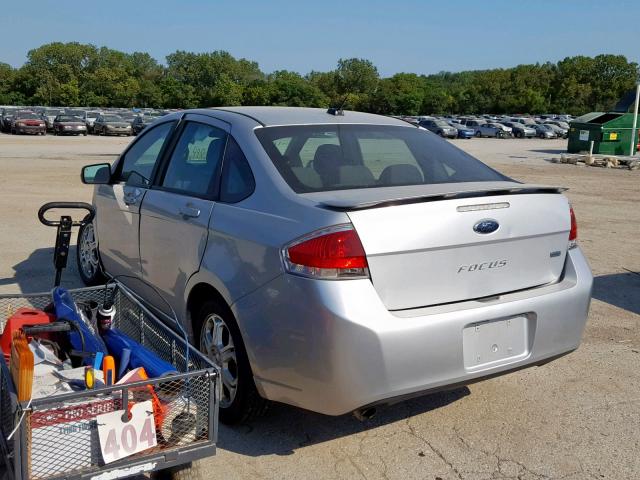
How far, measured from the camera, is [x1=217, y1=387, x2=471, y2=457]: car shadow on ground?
3.61 m

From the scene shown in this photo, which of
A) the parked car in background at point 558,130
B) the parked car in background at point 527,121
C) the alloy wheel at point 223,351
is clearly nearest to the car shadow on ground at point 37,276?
the alloy wheel at point 223,351

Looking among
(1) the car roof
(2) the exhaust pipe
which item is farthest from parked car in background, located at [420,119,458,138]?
(2) the exhaust pipe

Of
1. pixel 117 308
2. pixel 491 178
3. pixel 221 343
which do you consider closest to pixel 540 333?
pixel 491 178

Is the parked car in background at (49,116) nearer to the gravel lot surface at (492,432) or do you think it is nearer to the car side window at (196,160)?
the car side window at (196,160)

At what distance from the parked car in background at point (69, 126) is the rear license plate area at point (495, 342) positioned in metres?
43.9

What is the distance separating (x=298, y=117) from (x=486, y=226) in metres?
1.53

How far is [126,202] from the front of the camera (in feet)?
16.3

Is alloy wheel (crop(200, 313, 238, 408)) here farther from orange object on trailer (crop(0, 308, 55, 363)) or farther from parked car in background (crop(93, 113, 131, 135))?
parked car in background (crop(93, 113, 131, 135))

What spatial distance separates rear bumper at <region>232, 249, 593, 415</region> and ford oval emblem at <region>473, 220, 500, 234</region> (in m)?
0.35

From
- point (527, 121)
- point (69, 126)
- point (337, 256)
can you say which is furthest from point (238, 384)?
point (527, 121)

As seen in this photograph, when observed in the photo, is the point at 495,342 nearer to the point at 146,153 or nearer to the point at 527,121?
the point at 146,153

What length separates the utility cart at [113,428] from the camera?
250 cm

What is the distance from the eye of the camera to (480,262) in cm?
336

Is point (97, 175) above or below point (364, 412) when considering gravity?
above
